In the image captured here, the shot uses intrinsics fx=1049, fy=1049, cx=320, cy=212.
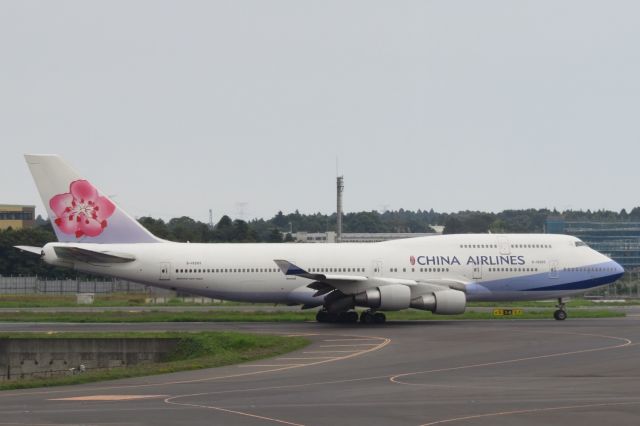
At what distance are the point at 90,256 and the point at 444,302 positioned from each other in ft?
51.6

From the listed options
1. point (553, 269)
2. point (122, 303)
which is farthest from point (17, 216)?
point (553, 269)

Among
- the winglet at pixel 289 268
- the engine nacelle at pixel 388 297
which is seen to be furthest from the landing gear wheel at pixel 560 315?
the winglet at pixel 289 268

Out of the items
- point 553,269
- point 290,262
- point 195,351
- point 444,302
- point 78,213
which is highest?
point 78,213

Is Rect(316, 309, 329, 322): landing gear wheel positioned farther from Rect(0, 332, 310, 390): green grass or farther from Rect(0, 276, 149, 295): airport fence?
Rect(0, 276, 149, 295): airport fence

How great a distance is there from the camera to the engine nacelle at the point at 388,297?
147ft

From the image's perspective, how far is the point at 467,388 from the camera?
23562 millimetres

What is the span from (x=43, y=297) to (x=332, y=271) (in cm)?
3478

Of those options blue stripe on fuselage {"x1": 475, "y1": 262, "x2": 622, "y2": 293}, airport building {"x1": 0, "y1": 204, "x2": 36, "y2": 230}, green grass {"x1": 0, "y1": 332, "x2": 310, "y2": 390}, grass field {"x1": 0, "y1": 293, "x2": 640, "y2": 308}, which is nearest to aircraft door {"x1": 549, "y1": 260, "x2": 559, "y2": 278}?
blue stripe on fuselage {"x1": 475, "y1": 262, "x2": 622, "y2": 293}

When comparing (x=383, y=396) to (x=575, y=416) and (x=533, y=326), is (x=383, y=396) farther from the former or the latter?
(x=533, y=326)

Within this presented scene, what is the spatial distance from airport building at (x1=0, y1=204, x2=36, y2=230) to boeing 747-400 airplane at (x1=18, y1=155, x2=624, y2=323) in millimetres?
120652

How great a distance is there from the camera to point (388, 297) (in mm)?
44844

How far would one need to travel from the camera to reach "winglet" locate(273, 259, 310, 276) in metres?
44.3

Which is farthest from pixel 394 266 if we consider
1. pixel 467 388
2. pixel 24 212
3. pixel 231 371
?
pixel 24 212

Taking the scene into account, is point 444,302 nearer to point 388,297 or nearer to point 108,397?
point 388,297
